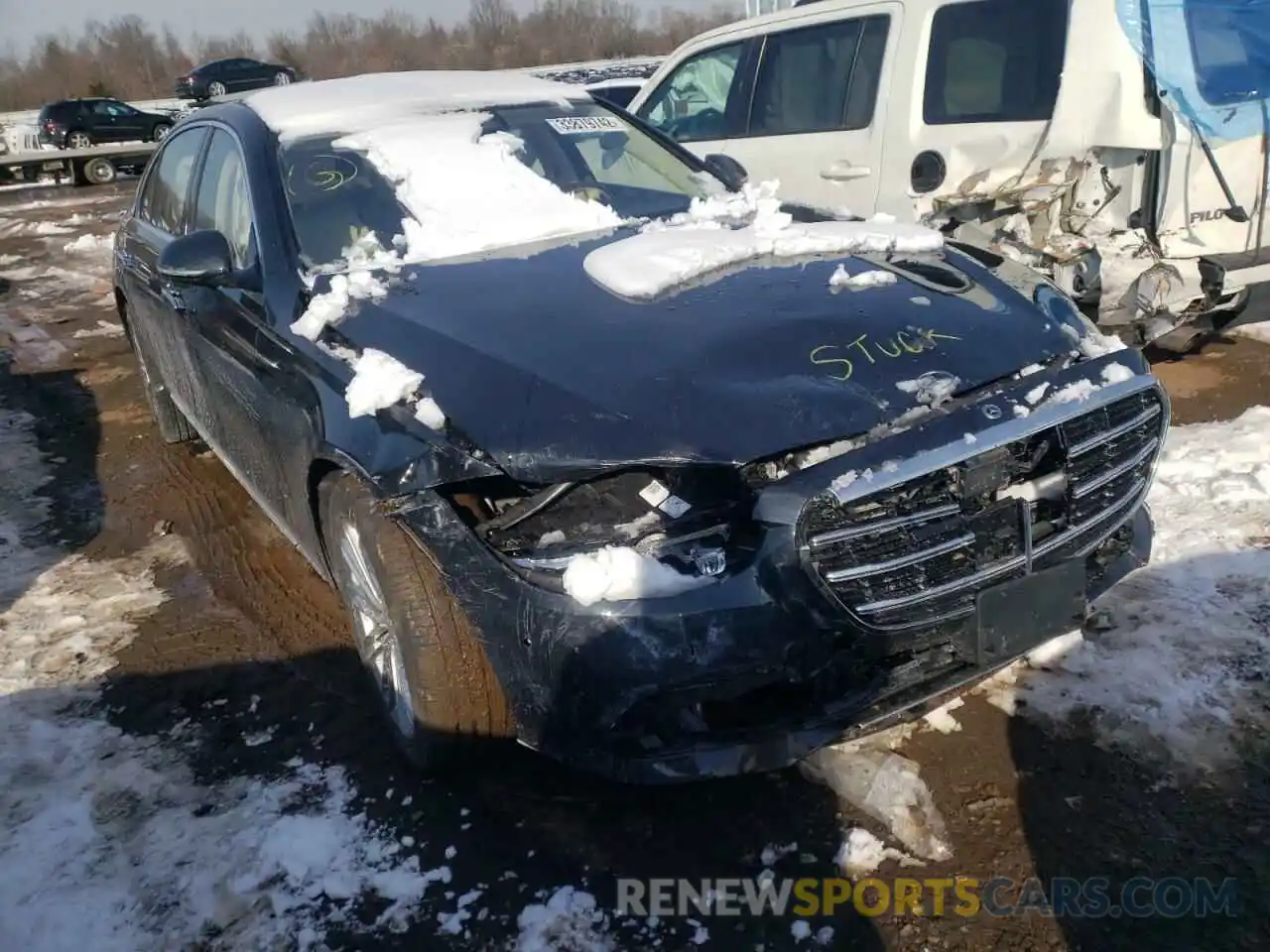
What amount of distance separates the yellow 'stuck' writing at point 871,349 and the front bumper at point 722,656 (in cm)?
20

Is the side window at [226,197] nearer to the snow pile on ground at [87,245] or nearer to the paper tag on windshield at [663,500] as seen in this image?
the paper tag on windshield at [663,500]

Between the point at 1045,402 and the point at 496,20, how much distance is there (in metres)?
62.6

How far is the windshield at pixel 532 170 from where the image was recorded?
3.40 meters

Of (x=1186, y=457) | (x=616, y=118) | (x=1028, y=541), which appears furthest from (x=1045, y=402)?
(x=616, y=118)

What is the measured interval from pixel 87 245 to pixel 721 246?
1293 cm

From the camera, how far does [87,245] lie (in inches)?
530

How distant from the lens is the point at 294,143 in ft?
11.8

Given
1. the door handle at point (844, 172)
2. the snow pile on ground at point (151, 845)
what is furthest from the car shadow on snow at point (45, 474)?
the door handle at point (844, 172)

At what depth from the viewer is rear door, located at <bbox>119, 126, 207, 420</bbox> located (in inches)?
169

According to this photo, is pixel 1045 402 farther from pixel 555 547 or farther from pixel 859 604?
pixel 555 547

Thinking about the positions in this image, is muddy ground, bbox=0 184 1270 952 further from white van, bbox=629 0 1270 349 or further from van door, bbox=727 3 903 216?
van door, bbox=727 3 903 216

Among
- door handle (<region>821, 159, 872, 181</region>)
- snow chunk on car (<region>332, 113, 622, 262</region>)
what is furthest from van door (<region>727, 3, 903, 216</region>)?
snow chunk on car (<region>332, 113, 622, 262</region>)

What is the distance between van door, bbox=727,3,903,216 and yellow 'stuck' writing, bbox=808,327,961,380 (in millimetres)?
3007

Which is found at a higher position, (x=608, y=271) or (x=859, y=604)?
(x=608, y=271)
